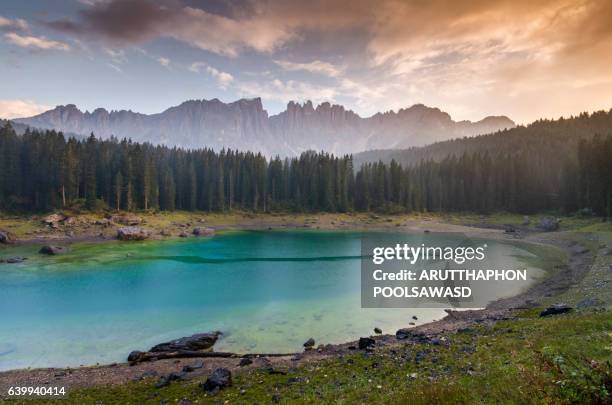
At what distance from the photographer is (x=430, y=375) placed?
47.1 feet

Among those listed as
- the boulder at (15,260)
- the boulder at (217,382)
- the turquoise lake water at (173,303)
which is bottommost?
the turquoise lake water at (173,303)

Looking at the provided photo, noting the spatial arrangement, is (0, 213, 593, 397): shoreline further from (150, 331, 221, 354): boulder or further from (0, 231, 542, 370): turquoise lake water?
(150, 331, 221, 354): boulder

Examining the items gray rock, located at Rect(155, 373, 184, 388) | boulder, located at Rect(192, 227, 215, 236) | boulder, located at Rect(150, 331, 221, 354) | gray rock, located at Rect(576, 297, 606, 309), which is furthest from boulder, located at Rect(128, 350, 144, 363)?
boulder, located at Rect(192, 227, 215, 236)

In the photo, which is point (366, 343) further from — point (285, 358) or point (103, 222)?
point (103, 222)

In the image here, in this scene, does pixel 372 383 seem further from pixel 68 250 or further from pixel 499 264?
pixel 68 250

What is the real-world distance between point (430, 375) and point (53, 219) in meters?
99.9

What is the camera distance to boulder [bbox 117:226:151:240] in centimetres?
8119

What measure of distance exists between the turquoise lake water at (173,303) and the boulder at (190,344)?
107 centimetres

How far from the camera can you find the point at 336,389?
1404 cm

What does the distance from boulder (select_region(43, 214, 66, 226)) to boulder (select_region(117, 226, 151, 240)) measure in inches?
682

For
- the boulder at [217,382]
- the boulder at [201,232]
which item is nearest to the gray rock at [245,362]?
the boulder at [217,382]

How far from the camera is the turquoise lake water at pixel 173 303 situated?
85.3 ft

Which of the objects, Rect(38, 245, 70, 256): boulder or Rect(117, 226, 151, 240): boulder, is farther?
Rect(117, 226, 151, 240): boulder

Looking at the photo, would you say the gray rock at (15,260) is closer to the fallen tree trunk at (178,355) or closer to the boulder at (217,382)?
the fallen tree trunk at (178,355)
